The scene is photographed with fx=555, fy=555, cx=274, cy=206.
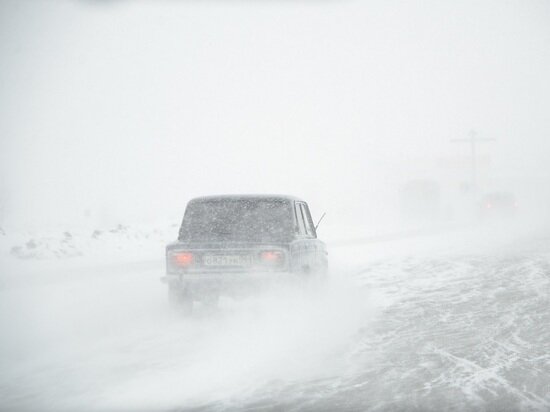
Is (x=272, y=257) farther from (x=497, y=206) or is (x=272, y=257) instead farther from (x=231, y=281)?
(x=497, y=206)

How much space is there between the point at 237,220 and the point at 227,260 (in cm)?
63

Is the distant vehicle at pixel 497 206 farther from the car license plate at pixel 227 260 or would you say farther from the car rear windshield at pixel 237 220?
the car license plate at pixel 227 260

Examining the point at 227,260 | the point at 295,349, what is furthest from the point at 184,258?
the point at 295,349

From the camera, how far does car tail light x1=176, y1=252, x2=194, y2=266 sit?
707 cm

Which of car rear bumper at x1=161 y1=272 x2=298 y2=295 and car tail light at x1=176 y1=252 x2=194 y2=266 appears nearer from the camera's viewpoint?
car rear bumper at x1=161 y1=272 x2=298 y2=295

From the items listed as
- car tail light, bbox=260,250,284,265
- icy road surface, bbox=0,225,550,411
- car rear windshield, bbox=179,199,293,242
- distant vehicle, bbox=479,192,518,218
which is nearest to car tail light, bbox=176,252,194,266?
car rear windshield, bbox=179,199,293,242

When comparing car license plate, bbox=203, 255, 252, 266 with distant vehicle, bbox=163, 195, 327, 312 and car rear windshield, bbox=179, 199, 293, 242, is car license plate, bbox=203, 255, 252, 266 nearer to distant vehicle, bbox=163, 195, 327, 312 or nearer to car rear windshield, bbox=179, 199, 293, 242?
distant vehicle, bbox=163, 195, 327, 312

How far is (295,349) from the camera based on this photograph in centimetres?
562

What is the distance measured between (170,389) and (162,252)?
1553 centimetres

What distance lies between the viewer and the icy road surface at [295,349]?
13.2 feet

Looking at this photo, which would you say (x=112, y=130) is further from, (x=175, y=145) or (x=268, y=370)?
(x=268, y=370)

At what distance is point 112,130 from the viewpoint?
196 meters

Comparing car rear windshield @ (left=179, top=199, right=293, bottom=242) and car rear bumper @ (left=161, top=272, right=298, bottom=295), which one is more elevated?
car rear windshield @ (left=179, top=199, right=293, bottom=242)

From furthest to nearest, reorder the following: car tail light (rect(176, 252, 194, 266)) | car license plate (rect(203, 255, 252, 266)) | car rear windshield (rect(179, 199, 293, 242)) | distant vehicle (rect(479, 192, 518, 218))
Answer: distant vehicle (rect(479, 192, 518, 218)), car rear windshield (rect(179, 199, 293, 242)), car tail light (rect(176, 252, 194, 266)), car license plate (rect(203, 255, 252, 266))
